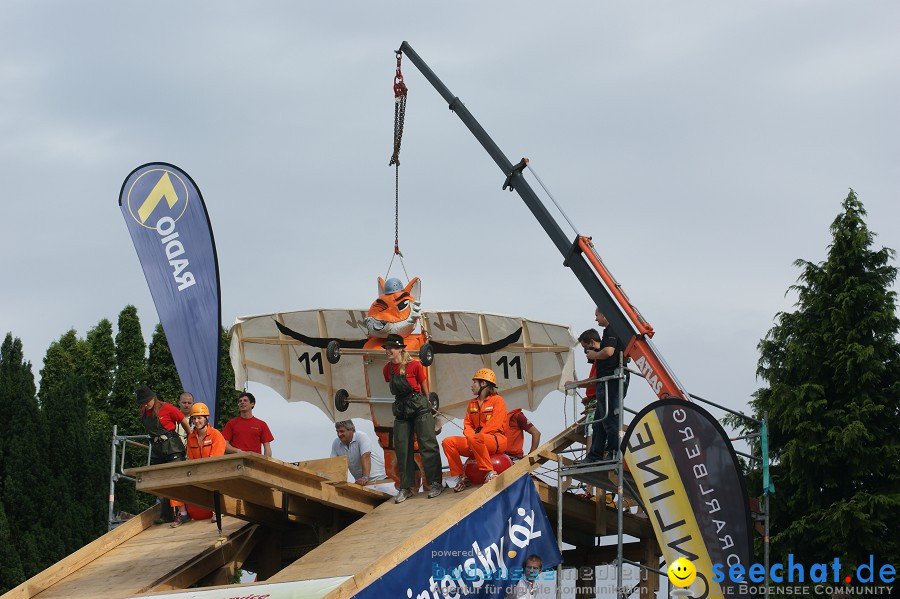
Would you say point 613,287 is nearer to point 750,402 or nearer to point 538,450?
point 538,450

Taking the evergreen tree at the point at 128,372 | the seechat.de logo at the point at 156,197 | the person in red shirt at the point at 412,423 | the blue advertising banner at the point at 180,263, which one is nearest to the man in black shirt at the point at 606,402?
the person in red shirt at the point at 412,423

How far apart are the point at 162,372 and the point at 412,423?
2188 centimetres

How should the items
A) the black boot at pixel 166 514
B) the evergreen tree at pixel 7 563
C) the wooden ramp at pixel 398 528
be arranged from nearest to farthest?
1. the wooden ramp at pixel 398 528
2. the black boot at pixel 166 514
3. the evergreen tree at pixel 7 563

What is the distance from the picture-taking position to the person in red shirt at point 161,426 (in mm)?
15500

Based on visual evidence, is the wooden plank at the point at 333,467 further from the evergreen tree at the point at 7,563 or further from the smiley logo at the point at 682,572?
the evergreen tree at the point at 7,563

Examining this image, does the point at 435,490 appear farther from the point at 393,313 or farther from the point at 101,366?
the point at 101,366

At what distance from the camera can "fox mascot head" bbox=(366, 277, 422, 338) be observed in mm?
17156

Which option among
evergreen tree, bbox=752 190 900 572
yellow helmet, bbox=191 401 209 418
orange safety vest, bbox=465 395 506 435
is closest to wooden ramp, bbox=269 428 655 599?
orange safety vest, bbox=465 395 506 435

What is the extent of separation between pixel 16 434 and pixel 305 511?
51.6 ft

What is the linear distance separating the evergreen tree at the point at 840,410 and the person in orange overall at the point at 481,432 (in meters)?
7.97

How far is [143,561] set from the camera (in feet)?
50.3

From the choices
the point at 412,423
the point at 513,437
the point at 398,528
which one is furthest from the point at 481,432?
the point at 398,528

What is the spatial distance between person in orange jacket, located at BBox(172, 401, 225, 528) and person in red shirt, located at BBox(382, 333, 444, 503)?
190cm

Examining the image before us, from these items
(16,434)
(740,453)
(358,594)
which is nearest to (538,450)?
(740,453)
